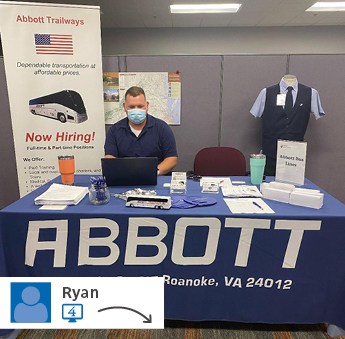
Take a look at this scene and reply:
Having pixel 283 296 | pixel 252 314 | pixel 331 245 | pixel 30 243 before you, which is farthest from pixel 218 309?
pixel 30 243

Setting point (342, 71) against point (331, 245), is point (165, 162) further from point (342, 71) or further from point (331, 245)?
point (342, 71)

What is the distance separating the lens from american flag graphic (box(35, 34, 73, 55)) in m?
2.41

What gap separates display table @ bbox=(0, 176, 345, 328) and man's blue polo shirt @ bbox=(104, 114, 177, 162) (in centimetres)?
85

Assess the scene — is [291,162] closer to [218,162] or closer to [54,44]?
[218,162]

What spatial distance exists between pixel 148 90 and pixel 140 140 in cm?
92

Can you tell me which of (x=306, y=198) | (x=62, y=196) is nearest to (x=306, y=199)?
(x=306, y=198)

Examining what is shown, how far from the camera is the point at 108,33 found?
5816 mm

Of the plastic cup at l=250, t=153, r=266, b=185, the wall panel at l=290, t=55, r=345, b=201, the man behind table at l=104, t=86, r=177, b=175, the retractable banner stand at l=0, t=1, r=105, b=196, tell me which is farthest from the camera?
the wall panel at l=290, t=55, r=345, b=201

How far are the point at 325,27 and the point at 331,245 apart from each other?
6000mm

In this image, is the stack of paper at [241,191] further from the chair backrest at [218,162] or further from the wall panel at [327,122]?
the wall panel at [327,122]

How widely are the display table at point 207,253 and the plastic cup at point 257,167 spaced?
1.17 ft

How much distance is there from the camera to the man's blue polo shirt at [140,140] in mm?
2098

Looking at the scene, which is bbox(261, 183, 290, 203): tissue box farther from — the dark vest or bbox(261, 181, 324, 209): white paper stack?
the dark vest

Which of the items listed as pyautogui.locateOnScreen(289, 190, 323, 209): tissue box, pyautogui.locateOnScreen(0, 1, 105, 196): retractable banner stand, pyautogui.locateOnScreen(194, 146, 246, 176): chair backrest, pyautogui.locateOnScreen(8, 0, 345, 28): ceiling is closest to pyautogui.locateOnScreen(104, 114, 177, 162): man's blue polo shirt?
pyautogui.locateOnScreen(194, 146, 246, 176): chair backrest
